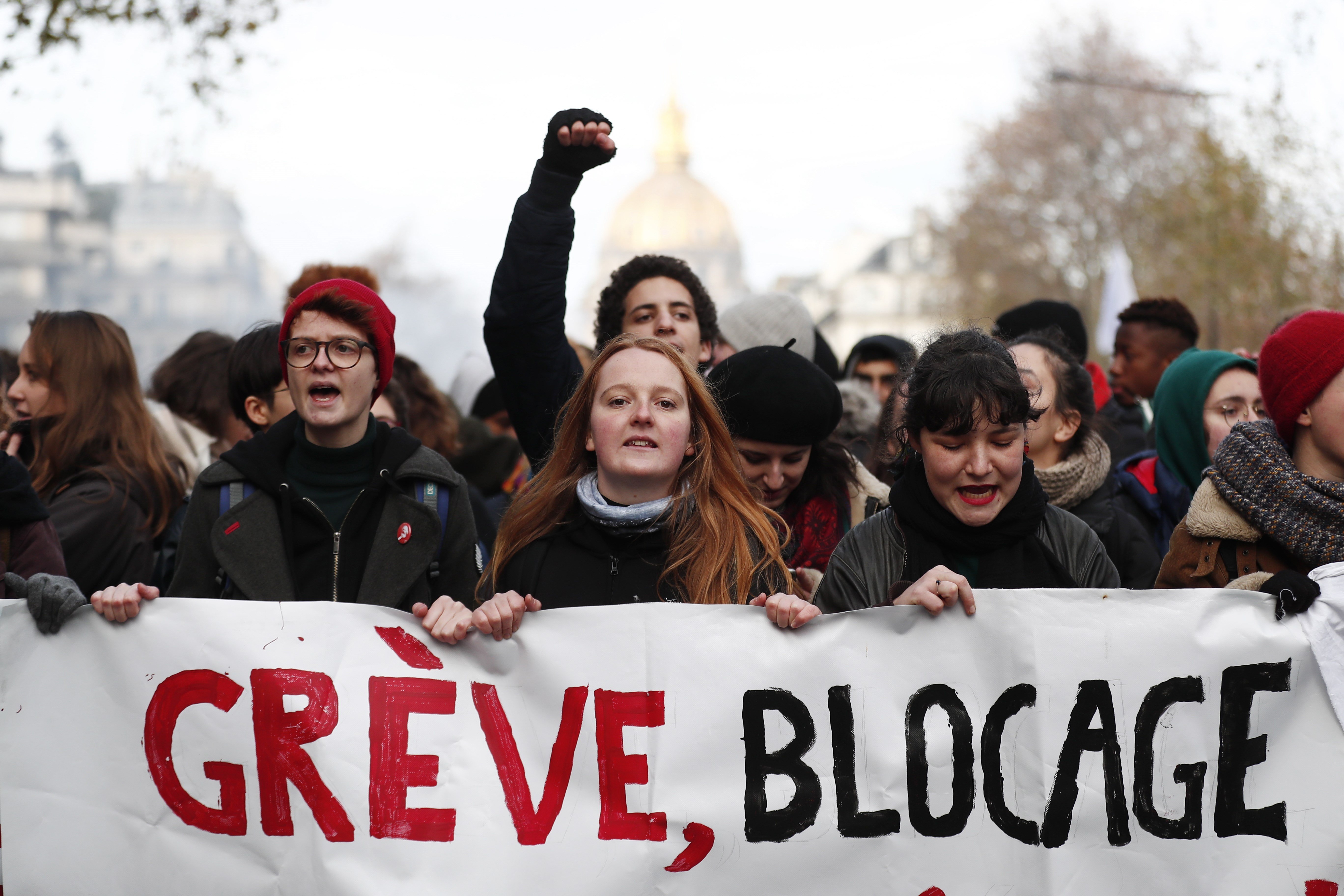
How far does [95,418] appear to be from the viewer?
4262 mm

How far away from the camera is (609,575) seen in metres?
3.28

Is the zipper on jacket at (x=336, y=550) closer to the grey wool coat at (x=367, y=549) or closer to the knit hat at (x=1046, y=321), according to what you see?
the grey wool coat at (x=367, y=549)

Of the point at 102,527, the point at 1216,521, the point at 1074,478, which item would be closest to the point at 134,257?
the point at 102,527

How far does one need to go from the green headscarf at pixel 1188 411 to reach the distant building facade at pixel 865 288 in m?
74.1

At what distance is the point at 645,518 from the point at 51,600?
1.31 m

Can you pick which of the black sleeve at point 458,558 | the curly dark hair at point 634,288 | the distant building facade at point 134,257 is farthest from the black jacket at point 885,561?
the distant building facade at point 134,257

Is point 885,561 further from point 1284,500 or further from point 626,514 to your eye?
point 1284,500

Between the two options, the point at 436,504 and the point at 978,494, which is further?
the point at 436,504

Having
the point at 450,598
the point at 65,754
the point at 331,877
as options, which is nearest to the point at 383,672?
the point at 450,598

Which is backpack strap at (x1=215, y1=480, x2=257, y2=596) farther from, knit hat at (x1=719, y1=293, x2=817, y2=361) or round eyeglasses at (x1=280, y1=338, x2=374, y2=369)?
knit hat at (x1=719, y1=293, x2=817, y2=361)

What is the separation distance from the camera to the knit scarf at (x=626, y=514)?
3.21 meters

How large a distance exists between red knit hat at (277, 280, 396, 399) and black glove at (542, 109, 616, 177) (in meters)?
0.62

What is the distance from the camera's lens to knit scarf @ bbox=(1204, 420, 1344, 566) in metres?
3.14

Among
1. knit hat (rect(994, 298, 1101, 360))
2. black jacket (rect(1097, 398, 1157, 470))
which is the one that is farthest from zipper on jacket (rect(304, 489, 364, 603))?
knit hat (rect(994, 298, 1101, 360))
